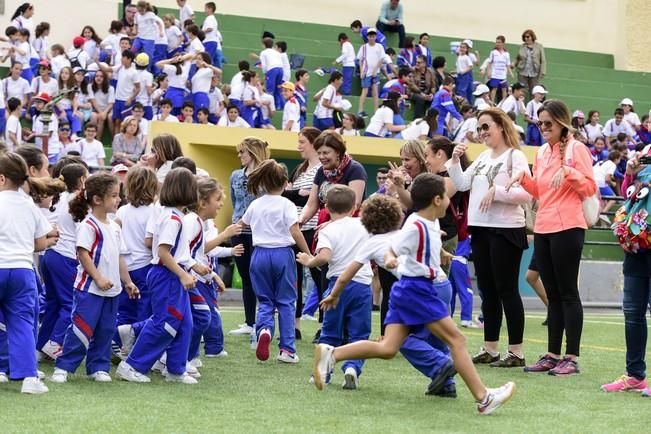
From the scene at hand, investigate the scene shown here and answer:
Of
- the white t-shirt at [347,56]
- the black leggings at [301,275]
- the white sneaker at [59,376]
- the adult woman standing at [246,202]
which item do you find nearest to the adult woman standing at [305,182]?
the black leggings at [301,275]

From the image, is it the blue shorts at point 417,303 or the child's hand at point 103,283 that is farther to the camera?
the child's hand at point 103,283

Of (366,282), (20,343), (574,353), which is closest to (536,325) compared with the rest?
(574,353)

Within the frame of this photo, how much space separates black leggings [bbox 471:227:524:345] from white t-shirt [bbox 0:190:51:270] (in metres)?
3.50

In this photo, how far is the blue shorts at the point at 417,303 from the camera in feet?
23.2

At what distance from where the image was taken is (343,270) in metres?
8.56

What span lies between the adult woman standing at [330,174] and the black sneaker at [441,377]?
2057 mm

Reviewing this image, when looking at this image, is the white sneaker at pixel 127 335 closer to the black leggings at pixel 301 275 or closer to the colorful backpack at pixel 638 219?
the black leggings at pixel 301 275

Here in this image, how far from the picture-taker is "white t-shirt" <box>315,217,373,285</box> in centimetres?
856

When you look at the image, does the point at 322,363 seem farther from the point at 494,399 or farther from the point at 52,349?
the point at 52,349

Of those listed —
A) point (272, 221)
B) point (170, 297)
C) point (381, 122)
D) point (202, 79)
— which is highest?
point (202, 79)

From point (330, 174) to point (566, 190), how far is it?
2.07 m

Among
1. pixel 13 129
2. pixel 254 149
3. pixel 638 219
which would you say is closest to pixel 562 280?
pixel 638 219

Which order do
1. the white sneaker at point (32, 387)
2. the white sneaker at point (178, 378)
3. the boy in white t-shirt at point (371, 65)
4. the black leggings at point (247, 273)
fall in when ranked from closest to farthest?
the white sneaker at point (32, 387)
the white sneaker at point (178, 378)
the black leggings at point (247, 273)
the boy in white t-shirt at point (371, 65)

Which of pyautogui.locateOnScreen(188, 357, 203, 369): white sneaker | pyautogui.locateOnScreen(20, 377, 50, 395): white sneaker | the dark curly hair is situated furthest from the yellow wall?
pyautogui.locateOnScreen(20, 377, 50, 395): white sneaker
